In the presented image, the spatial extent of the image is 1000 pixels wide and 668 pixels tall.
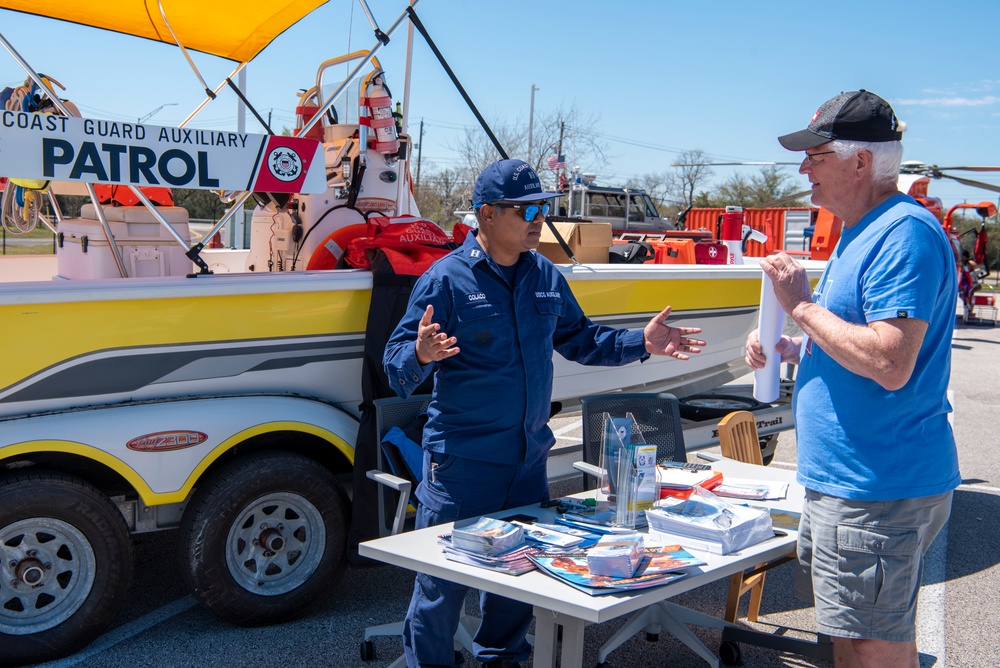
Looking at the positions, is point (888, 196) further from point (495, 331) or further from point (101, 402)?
point (101, 402)

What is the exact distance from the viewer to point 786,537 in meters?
2.83

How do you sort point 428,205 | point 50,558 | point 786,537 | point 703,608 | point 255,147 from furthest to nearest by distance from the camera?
point 428,205 → point 703,608 → point 255,147 → point 50,558 → point 786,537

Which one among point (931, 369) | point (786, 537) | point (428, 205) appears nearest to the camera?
point (931, 369)

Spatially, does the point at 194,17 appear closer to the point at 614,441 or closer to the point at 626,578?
the point at 614,441

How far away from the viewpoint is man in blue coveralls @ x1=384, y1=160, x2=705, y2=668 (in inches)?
113

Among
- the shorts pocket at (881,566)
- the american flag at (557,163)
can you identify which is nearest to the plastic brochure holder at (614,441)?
the shorts pocket at (881,566)

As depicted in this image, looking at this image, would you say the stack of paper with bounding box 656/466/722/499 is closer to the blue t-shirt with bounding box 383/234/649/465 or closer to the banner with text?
the blue t-shirt with bounding box 383/234/649/465

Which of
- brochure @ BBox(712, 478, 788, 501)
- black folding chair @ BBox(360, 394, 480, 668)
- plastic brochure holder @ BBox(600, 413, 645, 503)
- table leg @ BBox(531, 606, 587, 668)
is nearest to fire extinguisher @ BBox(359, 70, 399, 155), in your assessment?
black folding chair @ BBox(360, 394, 480, 668)

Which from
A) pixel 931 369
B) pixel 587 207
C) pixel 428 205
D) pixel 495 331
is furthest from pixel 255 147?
pixel 428 205

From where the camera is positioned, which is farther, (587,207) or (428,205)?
(428,205)

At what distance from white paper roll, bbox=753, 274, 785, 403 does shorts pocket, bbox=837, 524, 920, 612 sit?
0.54 meters

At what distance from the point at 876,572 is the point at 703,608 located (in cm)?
212

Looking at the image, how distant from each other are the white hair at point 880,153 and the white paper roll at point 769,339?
0.42 m

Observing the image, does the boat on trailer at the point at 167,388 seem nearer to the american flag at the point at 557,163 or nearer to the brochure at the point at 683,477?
the brochure at the point at 683,477
